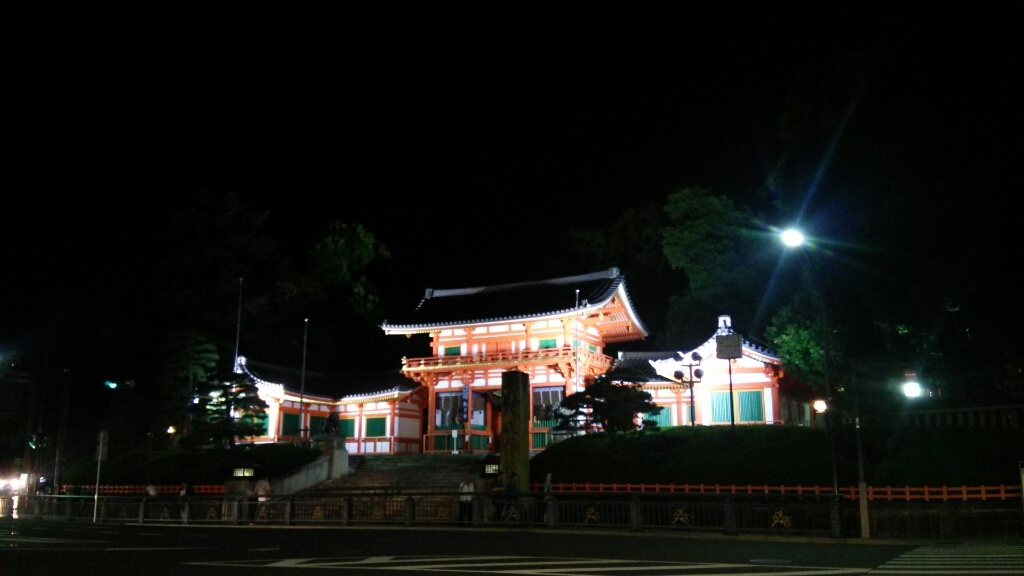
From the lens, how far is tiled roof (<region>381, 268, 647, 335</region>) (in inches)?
1636

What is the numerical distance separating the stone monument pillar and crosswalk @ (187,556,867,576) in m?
11.3

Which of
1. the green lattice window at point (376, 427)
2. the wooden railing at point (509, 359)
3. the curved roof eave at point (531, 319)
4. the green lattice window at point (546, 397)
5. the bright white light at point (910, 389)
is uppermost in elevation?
the curved roof eave at point (531, 319)

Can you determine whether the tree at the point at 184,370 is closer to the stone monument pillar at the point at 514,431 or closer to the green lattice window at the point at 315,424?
the green lattice window at the point at 315,424

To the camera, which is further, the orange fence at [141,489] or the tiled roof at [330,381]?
the tiled roof at [330,381]

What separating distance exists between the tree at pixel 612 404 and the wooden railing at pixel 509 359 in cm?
800

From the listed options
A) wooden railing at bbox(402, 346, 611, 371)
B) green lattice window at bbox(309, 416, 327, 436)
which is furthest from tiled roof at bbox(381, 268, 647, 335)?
green lattice window at bbox(309, 416, 327, 436)

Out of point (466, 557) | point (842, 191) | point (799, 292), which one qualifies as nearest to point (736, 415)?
point (799, 292)

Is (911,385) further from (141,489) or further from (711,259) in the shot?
(141,489)

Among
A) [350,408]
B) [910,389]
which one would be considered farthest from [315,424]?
[910,389]

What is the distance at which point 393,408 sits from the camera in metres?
44.2

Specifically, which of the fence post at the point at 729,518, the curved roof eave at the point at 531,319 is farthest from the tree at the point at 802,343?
the fence post at the point at 729,518

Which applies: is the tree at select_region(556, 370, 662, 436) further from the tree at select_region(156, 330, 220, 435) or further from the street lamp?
the tree at select_region(156, 330, 220, 435)

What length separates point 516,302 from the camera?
44.6m

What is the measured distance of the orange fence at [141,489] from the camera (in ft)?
108
